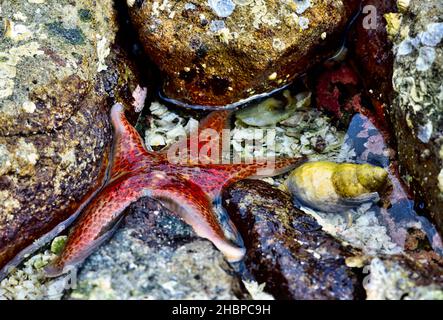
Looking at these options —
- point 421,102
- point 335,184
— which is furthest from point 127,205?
point 421,102

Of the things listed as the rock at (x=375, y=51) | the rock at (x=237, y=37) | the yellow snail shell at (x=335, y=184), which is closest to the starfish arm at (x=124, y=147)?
the rock at (x=237, y=37)

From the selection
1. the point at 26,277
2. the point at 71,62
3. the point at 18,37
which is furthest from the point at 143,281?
the point at 18,37

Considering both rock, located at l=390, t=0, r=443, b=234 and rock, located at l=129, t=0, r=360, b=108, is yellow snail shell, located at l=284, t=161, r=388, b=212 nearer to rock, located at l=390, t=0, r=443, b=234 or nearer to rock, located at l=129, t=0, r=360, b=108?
rock, located at l=390, t=0, r=443, b=234

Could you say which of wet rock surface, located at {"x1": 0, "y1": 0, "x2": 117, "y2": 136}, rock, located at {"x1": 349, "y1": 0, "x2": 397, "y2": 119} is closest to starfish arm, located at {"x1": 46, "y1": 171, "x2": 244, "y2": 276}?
wet rock surface, located at {"x1": 0, "y1": 0, "x2": 117, "y2": 136}

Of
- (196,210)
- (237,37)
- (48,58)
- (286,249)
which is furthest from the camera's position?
(237,37)

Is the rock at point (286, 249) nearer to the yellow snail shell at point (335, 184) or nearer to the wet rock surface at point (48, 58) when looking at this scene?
the yellow snail shell at point (335, 184)

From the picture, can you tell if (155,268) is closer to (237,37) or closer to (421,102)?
(237,37)

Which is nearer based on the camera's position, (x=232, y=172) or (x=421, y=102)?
(x=421, y=102)
